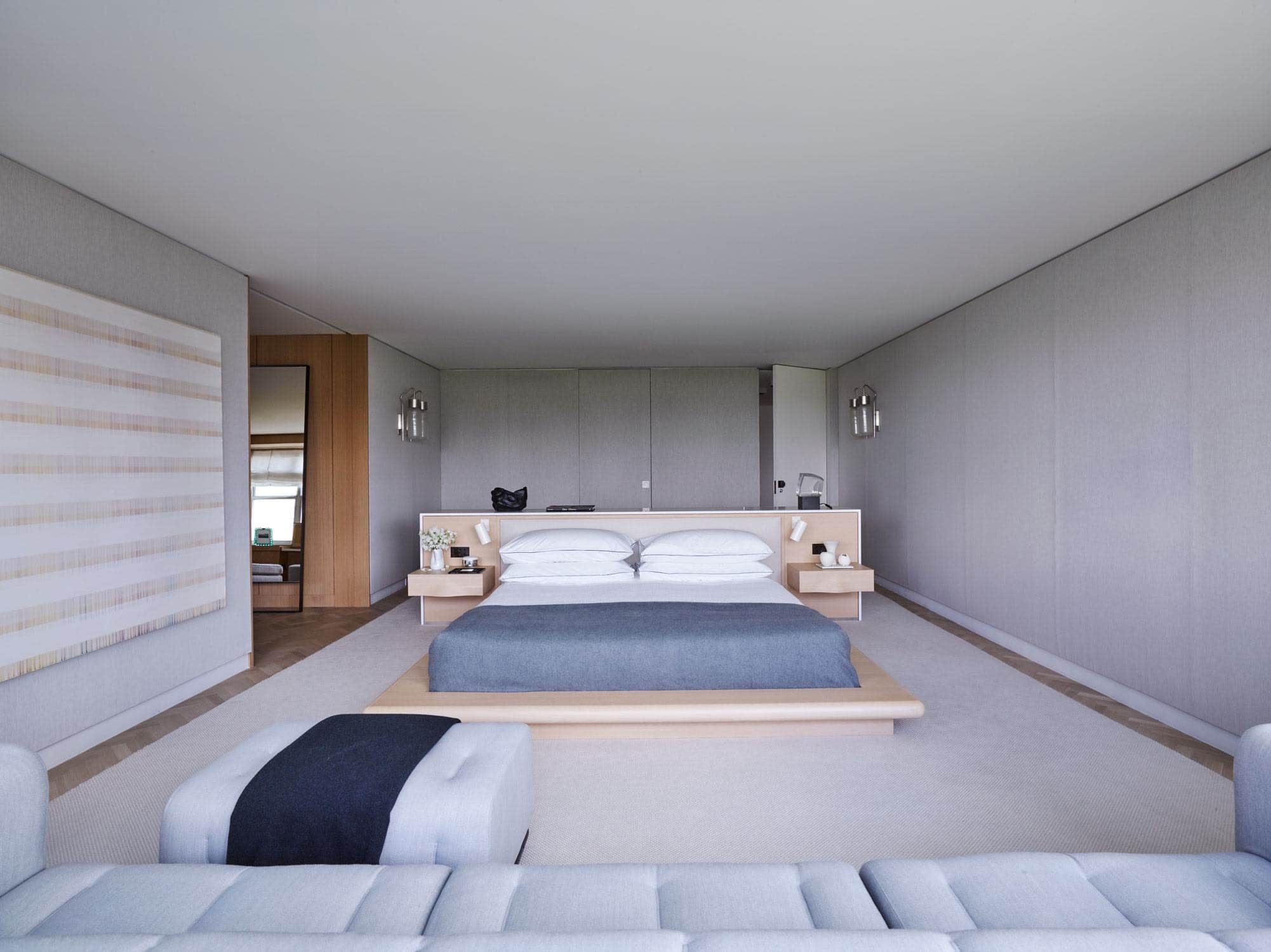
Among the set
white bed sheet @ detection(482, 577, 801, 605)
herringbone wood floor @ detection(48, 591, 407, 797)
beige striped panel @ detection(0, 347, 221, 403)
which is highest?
beige striped panel @ detection(0, 347, 221, 403)

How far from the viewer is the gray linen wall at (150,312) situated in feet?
8.90

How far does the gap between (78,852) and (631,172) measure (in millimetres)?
3284

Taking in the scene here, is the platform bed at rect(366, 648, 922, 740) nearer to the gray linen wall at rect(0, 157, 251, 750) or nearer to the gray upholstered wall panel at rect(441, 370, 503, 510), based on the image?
the gray linen wall at rect(0, 157, 251, 750)

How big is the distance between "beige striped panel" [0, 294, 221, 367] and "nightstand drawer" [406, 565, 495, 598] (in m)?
2.00

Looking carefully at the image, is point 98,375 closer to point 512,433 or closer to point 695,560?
point 695,560

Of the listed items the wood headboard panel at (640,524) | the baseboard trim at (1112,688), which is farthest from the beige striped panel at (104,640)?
the baseboard trim at (1112,688)

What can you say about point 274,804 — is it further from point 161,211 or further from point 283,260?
point 283,260

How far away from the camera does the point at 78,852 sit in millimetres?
2141

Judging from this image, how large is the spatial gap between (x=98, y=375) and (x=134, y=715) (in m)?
1.72

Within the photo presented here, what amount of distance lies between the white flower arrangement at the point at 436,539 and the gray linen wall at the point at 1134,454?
4.09m

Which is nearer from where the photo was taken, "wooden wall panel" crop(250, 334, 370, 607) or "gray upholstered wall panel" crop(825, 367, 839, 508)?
"wooden wall panel" crop(250, 334, 370, 607)

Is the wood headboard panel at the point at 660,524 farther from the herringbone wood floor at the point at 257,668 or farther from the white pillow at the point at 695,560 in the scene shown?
the herringbone wood floor at the point at 257,668

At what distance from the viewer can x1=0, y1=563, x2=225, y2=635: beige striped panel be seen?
8.61ft

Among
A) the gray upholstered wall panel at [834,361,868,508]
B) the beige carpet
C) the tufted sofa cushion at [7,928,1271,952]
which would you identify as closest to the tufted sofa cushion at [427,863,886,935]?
the tufted sofa cushion at [7,928,1271,952]
